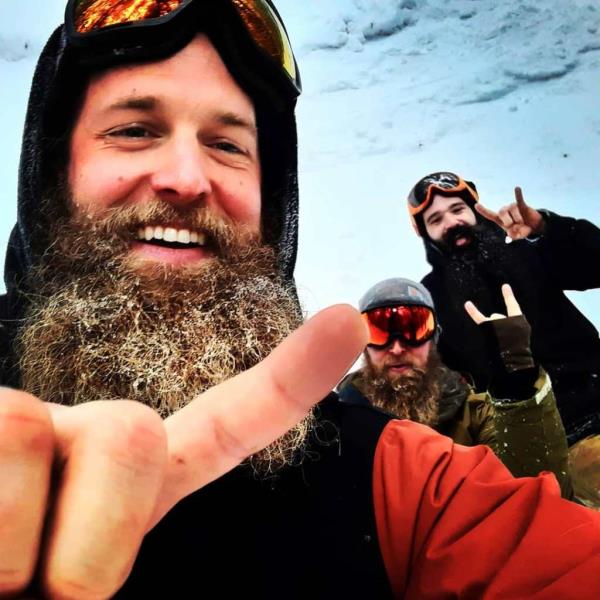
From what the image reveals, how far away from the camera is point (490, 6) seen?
5340mm

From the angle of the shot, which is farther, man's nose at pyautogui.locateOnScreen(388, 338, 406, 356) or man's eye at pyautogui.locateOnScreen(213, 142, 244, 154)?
man's nose at pyautogui.locateOnScreen(388, 338, 406, 356)

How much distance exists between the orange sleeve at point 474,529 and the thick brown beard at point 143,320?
16 cm

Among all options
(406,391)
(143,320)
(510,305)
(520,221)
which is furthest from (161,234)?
(520,221)

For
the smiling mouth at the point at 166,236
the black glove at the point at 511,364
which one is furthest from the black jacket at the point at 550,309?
the smiling mouth at the point at 166,236

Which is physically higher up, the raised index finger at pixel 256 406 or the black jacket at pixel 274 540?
the raised index finger at pixel 256 406

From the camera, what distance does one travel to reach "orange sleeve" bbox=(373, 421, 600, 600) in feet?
1.95

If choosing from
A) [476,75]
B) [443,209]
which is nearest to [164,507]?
[443,209]

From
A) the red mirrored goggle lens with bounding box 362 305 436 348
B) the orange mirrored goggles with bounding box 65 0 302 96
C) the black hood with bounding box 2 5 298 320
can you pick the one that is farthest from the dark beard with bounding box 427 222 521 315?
the orange mirrored goggles with bounding box 65 0 302 96

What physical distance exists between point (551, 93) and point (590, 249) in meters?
3.52

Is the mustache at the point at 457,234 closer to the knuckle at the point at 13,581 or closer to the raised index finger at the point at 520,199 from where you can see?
the raised index finger at the point at 520,199

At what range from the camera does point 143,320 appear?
30.6 inches

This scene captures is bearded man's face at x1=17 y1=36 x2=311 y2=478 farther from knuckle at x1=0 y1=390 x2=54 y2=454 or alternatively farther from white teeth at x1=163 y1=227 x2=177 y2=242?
knuckle at x1=0 y1=390 x2=54 y2=454

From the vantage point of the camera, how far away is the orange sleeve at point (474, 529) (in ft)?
1.95

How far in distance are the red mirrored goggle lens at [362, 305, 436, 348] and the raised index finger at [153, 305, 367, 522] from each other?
176cm
